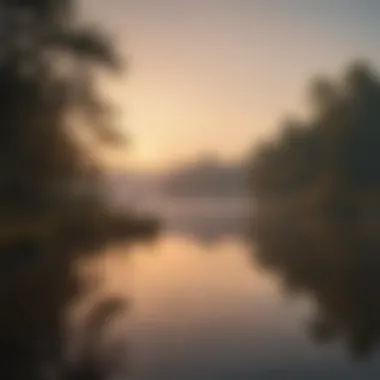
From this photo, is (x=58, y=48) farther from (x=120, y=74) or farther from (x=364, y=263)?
(x=364, y=263)

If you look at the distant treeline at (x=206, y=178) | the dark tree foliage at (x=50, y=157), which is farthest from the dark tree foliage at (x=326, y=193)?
the dark tree foliage at (x=50, y=157)

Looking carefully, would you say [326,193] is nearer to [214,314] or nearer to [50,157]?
[214,314]

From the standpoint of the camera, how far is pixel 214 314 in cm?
71

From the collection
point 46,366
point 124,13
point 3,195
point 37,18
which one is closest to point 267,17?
point 124,13

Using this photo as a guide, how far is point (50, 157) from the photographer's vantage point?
2.35 feet

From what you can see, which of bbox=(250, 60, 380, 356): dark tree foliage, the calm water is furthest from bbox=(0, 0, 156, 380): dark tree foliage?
bbox=(250, 60, 380, 356): dark tree foliage

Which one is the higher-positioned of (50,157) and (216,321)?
(50,157)

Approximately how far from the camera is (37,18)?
0.72 meters

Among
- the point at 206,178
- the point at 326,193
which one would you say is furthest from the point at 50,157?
the point at 326,193

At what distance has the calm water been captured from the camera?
25.2 inches

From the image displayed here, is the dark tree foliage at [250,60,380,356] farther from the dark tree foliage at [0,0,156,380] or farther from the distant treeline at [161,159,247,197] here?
the dark tree foliage at [0,0,156,380]

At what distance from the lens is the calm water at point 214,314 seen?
64 centimetres

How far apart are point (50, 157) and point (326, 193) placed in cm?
38

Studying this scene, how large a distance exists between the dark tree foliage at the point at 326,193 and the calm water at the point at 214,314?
0.13ft
